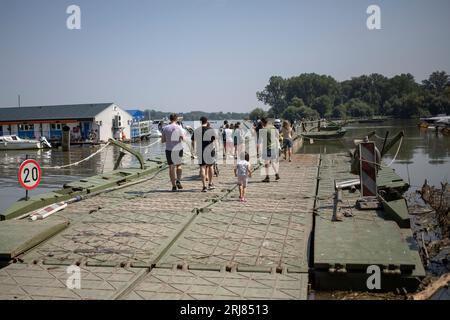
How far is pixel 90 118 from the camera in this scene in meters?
49.2

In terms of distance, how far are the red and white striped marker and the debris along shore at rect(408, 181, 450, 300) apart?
1295 mm

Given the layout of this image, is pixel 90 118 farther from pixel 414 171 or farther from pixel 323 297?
pixel 323 297

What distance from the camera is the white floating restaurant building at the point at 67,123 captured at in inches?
1960

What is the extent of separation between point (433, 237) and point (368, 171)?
2.69 meters

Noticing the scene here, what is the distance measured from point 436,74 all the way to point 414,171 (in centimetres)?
18040

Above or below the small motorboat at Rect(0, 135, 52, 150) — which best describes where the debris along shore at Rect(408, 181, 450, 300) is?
below

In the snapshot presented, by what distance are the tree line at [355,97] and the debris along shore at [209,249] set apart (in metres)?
117

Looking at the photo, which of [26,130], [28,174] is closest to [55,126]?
[26,130]

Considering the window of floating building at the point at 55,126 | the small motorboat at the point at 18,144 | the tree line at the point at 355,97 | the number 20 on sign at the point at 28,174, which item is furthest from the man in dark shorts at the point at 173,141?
the tree line at the point at 355,97

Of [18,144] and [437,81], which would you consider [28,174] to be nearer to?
[18,144]

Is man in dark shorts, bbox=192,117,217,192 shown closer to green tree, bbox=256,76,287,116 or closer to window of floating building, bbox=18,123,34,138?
window of floating building, bbox=18,123,34,138

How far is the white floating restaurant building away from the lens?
49.8 metres

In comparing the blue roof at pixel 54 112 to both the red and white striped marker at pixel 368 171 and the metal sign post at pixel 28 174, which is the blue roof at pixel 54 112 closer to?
the metal sign post at pixel 28 174

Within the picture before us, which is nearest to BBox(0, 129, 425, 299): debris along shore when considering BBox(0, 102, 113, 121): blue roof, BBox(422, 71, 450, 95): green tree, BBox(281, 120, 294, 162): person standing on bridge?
BBox(281, 120, 294, 162): person standing on bridge
